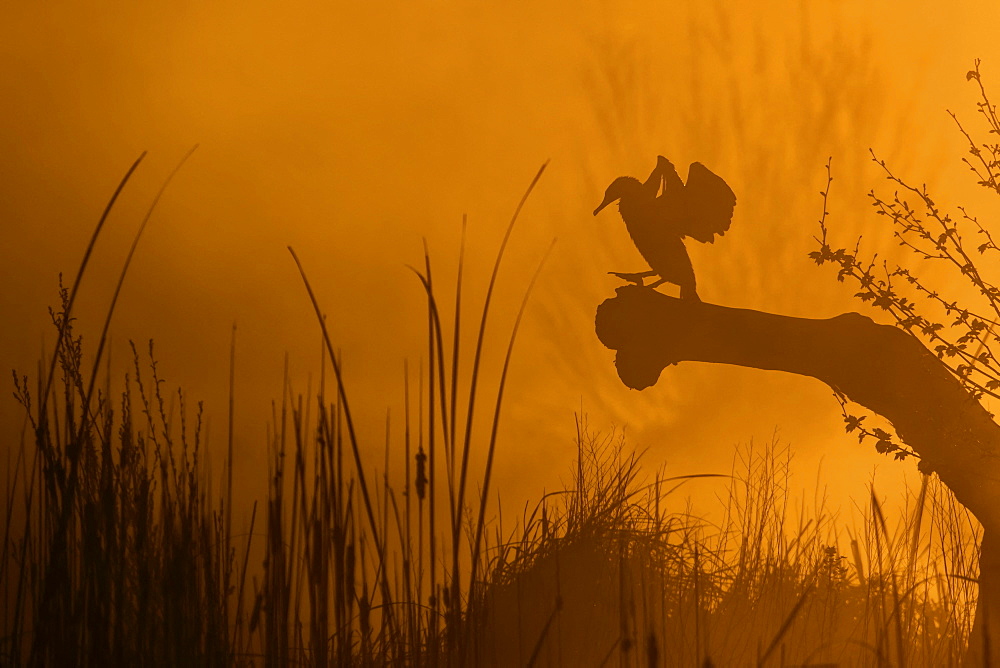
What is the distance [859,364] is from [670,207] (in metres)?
1.06

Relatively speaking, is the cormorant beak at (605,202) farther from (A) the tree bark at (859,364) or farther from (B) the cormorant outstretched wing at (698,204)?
(A) the tree bark at (859,364)

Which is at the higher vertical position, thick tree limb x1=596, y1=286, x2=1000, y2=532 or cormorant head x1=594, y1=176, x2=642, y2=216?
cormorant head x1=594, y1=176, x2=642, y2=216

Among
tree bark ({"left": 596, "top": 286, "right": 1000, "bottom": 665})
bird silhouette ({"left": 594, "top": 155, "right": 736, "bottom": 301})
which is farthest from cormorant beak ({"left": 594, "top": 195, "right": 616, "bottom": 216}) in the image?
tree bark ({"left": 596, "top": 286, "right": 1000, "bottom": 665})

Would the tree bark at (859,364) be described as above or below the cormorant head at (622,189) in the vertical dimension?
below

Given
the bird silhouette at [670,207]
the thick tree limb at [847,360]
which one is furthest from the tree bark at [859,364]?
the bird silhouette at [670,207]

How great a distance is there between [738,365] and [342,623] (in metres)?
3.20

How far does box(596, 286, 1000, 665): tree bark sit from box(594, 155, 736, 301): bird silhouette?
251 millimetres

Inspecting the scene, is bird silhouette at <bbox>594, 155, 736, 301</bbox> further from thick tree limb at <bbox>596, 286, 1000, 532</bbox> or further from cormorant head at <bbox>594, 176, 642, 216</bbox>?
thick tree limb at <bbox>596, 286, 1000, 532</bbox>

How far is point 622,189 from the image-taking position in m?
4.21

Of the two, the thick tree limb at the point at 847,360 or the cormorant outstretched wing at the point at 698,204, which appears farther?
the cormorant outstretched wing at the point at 698,204

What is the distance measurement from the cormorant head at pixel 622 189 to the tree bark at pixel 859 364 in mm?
436

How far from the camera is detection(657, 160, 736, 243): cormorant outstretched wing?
4.20 m

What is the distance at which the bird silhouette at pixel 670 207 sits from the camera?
165 inches

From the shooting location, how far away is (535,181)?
3.64ft
